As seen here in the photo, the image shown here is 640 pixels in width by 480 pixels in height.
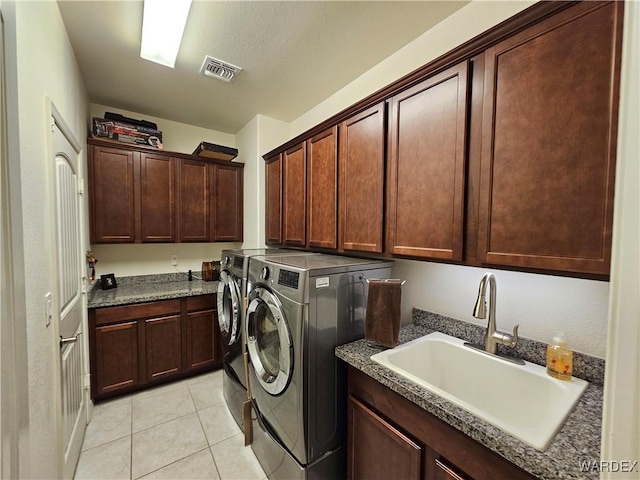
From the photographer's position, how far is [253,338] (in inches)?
70.7

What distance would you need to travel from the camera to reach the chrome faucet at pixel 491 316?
1.23 metres

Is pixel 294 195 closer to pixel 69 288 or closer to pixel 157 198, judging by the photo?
pixel 157 198

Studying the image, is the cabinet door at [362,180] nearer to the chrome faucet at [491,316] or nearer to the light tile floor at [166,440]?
the chrome faucet at [491,316]

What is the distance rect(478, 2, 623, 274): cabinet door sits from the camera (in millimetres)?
811

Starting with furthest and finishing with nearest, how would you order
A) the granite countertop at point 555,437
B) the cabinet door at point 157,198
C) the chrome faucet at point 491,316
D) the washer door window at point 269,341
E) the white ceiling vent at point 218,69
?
the cabinet door at point 157,198, the white ceiling vent at point 218,69, the washer door window at point 269,341, the chrome faucet at point 491,316, the granite countertop at point 555,437

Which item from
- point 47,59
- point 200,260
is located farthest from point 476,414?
point 200,260

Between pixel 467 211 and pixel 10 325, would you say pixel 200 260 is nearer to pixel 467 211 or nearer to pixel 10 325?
pixel 10 325

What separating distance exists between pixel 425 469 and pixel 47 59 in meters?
2.49

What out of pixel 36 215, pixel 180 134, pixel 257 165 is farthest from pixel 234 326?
pixel 180 134

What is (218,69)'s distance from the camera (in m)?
2.13

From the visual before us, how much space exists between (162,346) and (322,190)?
6.92ft

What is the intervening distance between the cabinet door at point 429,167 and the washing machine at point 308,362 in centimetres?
37

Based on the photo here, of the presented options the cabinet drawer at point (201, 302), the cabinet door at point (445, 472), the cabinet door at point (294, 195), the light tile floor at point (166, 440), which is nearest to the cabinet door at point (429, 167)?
the cabinet door at point (445, 472)

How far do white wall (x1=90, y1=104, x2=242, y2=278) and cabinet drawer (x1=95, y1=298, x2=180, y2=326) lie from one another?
751 millimetres
